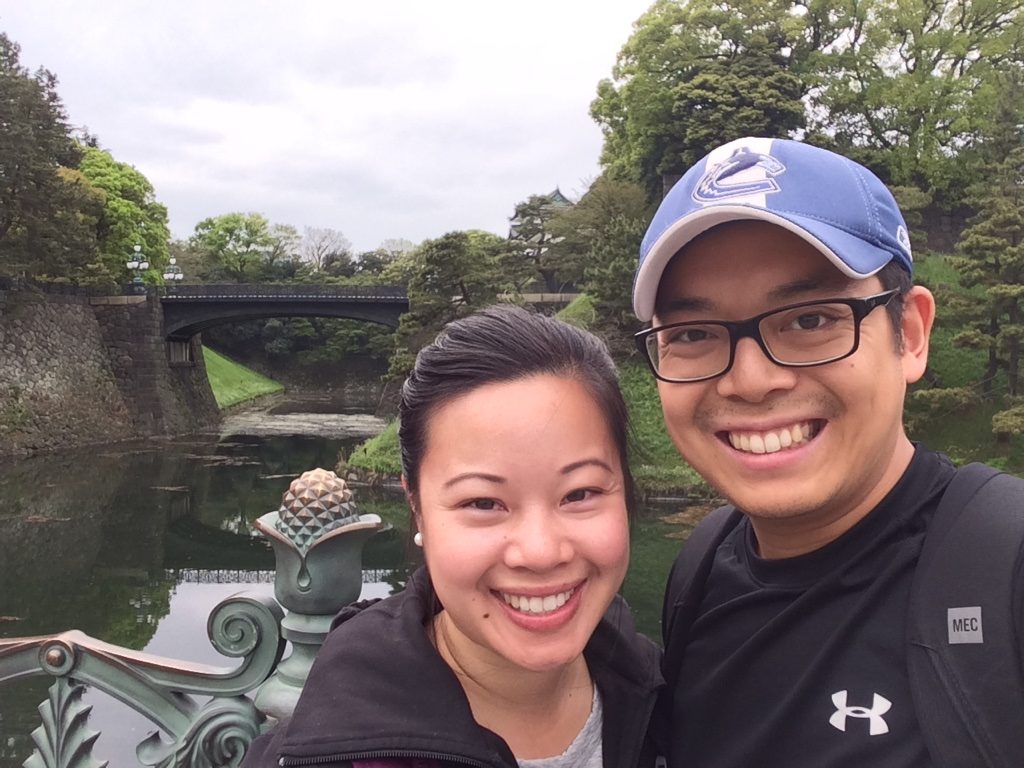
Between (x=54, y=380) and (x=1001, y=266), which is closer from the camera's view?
(x=1001, y=266)

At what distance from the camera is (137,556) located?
37.7ft

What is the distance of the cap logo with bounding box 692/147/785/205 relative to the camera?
4.20ft

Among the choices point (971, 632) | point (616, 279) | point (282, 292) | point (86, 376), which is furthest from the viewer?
point (282, 292)

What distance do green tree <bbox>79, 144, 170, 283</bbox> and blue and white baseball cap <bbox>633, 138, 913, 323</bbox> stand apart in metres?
29.5

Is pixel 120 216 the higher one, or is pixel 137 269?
pixel 120 216

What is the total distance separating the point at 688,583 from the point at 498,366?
616mm

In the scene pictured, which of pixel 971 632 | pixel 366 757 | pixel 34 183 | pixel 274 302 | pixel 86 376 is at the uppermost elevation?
pixel 34 183

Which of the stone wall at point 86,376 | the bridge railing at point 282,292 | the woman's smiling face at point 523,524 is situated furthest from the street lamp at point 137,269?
the woman's smiling face at point 523,524

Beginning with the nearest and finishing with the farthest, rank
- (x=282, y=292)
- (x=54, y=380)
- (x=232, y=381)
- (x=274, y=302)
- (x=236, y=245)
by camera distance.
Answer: (x=54, y=380)
(x=274, y=302)
(x=282, y=292)
(x=232, y=381)
(x=236, y=245)

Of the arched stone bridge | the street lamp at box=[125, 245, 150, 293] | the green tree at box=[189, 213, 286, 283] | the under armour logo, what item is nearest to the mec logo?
the under armour logo

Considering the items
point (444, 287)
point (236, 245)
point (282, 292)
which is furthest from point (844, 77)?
point (236, 245)

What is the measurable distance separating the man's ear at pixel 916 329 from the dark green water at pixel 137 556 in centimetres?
296

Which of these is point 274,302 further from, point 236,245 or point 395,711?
point 395,711

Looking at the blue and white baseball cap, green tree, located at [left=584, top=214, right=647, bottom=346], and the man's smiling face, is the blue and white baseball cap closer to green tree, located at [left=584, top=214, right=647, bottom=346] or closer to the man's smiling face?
the man's smiling face
